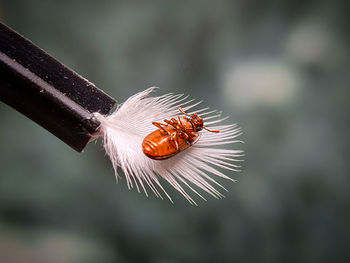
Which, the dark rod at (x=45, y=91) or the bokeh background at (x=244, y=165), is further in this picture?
the bokeh background at (x=244, y=165)

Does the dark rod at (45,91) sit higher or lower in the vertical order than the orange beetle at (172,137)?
lower

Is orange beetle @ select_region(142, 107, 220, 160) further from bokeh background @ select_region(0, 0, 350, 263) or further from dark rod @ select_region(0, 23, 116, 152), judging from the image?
bokeh background @ select_region(0, 0, 350, 263)

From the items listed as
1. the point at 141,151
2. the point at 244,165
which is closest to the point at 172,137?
the point at 141,151

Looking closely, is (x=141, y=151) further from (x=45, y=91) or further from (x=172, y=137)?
(x=45, y=91)

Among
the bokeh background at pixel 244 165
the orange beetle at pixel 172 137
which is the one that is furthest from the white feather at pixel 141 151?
the bokeh background at pixel 244 165

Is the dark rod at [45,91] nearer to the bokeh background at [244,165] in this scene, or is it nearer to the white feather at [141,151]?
the white feather at [141,151]

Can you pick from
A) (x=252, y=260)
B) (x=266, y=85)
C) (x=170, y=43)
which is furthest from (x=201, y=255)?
(x=170, y=43)

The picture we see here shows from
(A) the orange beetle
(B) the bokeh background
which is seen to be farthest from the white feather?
(B) the bokeh background
